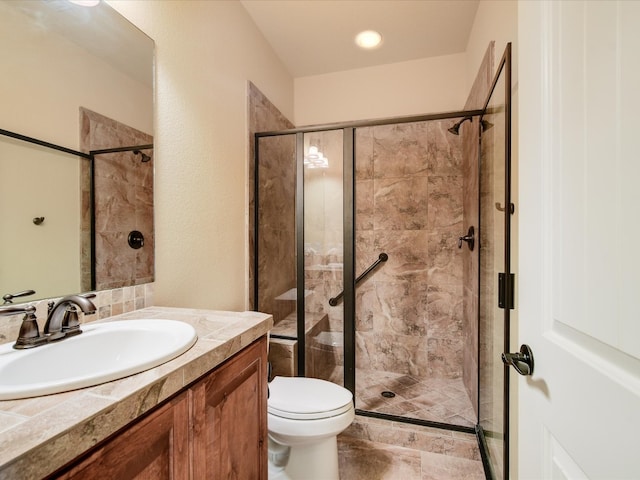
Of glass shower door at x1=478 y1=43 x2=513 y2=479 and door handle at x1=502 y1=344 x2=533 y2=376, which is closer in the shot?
door handle at x1=502 y1=344 x2=533 y2=376

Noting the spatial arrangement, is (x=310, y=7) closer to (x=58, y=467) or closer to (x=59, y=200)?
(x=59, y=200)

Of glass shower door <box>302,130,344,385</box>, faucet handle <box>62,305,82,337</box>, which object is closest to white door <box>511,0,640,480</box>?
faucet handle <box>62,305,82,337</box>

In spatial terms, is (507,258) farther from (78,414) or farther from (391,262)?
(391,262)

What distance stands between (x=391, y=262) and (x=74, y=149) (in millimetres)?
2196

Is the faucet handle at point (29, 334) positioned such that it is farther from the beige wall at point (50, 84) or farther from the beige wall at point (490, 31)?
the beige wall at point (490, 31)

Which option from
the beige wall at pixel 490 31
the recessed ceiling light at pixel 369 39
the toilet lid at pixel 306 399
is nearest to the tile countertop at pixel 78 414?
the toilet lid at pixel 306 399

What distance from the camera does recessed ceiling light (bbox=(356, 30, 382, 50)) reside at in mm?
2039

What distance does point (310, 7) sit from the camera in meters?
1.80

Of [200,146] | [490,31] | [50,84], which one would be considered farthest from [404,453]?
[490,31]

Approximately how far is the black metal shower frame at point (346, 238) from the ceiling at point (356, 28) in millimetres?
692

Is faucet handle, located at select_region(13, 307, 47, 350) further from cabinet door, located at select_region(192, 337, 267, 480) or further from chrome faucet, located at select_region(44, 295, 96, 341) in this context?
cabinet door, located at select_region(192, 337, 267, 480)

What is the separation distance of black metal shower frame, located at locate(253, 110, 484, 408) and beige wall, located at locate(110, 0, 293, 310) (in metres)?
0.14

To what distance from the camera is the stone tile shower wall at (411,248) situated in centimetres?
235

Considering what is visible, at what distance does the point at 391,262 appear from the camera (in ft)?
8.24
